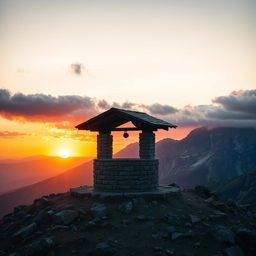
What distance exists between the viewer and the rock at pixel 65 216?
1748 centimetres

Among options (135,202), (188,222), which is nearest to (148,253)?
(188,222)

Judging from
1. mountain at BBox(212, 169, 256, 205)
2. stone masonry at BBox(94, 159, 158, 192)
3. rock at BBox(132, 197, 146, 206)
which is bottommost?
mountain at BBox(212, 169, 256, 205)

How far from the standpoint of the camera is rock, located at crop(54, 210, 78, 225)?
17484 millimetres

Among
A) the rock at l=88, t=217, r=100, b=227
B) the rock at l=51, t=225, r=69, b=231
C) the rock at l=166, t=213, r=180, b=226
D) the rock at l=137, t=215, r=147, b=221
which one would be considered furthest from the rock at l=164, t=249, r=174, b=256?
the rock at l=51, t=225, r=69, b=231

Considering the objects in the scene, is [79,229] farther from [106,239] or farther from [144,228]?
[144,228]

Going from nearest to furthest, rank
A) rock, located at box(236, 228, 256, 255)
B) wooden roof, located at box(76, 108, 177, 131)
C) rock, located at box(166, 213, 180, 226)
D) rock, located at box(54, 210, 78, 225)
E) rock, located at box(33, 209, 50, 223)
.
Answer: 1. rock, located at box(236, 228, 256, 255)
2. rock, located at box(166, 213, 180, 226)
3. rock, located at box(54, 210, 78, 225)
4. rock, located at box(33, 209, 50, 223)
5. wooden roof, located at box(76, 108, 177, 131)

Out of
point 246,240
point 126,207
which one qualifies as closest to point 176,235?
point 246,240

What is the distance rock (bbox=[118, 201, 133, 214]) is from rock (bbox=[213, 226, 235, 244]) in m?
4.43

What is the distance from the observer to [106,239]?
15.4 meters

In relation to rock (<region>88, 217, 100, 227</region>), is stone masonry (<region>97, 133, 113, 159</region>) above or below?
above

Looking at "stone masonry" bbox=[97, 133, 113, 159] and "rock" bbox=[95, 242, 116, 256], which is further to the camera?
"stone masonry" bbox=[97, 133, 113, 159]

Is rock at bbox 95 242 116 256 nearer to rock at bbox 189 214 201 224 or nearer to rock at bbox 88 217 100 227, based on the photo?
rock at bbox 88 217 100 227

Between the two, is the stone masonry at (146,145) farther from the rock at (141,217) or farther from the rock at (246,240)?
the rock at (246,240)

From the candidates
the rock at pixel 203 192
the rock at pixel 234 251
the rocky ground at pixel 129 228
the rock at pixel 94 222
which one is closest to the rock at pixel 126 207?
the rocky ground at pixel 129 228
